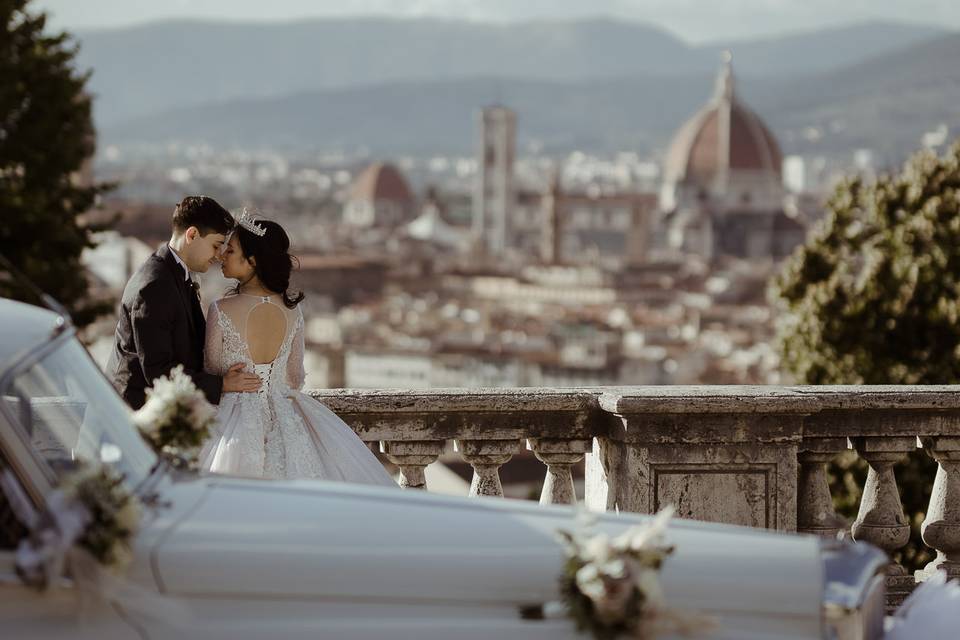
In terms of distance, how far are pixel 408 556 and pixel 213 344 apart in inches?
72.2

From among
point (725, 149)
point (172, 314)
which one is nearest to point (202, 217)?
point (172, 314)

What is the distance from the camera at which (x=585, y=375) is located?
222ft

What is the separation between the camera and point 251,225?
424 centimetres

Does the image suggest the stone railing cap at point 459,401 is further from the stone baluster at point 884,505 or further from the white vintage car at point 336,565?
the white vintage car at point 336,565

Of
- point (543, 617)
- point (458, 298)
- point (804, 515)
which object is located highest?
point (543, 617)

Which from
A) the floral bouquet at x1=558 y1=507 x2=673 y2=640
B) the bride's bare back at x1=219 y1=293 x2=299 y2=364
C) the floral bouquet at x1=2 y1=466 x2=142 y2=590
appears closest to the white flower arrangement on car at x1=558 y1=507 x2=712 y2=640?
the floral bouquet at x1=558 y1=507 x2=673 y2=640

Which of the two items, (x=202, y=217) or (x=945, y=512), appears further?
(x=945, y=512)

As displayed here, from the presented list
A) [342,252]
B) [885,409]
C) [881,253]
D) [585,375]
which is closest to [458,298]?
[342,252]

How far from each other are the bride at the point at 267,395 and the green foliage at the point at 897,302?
27.1ft

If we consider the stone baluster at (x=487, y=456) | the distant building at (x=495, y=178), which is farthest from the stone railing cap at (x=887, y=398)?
the distant building at (x=495, y=178)

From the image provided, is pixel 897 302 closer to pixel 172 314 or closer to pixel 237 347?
pixel 237 347

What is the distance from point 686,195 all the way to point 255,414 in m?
146

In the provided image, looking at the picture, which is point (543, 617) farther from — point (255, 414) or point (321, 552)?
point (255, 414)

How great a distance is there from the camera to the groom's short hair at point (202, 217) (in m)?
4.23
